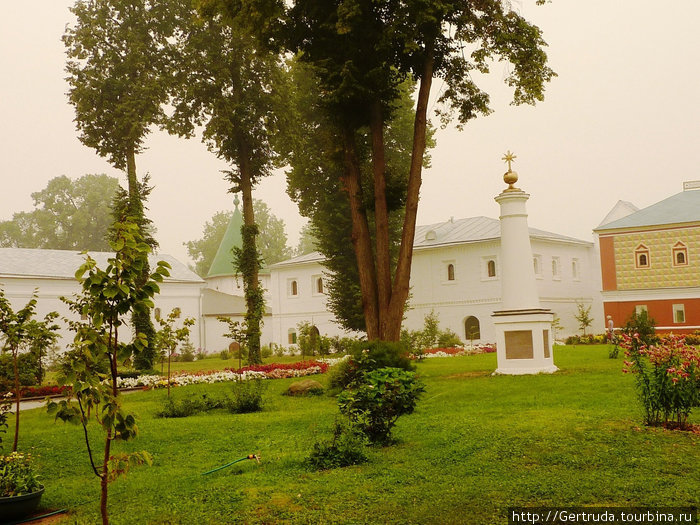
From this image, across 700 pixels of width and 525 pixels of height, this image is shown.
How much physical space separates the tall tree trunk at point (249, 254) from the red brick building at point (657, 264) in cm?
1861

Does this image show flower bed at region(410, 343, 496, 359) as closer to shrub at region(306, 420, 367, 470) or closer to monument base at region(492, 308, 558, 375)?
monument base at region(492, 308, 558, 375)

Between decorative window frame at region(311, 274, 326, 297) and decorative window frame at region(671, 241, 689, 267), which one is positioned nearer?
decorative window frame at region(671, 241, 689, 267)

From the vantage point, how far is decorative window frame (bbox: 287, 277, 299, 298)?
43.2 m

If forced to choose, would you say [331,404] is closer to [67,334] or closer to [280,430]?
[280,430]

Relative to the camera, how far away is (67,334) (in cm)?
3872

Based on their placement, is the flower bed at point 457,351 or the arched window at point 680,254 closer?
the flower bed at point 457,351

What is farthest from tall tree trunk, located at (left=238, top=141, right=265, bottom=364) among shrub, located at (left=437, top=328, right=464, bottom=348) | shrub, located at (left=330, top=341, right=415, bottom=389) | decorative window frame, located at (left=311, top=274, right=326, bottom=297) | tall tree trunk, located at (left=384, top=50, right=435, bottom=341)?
decorative window frame, located at (left=311, top=274, right=326, bottom=297)

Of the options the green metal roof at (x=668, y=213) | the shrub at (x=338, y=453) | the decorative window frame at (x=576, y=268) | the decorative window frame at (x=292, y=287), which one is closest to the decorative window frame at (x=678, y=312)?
the green metal roof at (x=668, y=213)

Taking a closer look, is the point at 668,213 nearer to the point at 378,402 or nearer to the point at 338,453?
the point at 378,402

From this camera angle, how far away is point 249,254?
920 inches

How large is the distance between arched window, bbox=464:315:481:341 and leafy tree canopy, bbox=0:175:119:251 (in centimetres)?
3684

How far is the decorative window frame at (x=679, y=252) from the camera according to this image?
3203 centimetres

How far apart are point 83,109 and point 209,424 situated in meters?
16.1

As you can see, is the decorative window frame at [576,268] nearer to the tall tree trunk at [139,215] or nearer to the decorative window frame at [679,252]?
the decorative window frame at [679,252]
